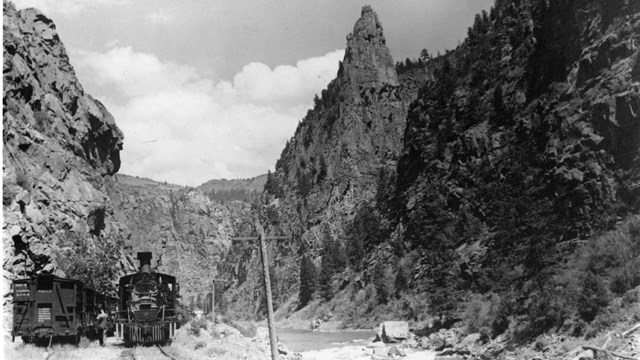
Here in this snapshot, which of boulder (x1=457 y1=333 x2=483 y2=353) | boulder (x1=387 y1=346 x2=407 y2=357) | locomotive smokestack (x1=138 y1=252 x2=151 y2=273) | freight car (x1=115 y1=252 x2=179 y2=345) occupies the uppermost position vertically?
locomotive smokestack (x1=138 y1=252 x2=151 y2=273)

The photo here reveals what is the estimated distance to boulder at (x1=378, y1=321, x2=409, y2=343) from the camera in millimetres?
54244

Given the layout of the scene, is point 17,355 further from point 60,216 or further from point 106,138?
point 106,138

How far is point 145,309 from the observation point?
34438 millimetres

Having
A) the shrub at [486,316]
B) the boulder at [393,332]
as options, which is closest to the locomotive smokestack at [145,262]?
the shrub at [486,316]

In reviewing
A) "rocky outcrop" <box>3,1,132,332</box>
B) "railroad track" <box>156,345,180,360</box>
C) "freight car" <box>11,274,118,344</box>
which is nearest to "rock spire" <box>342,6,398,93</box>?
"rocky outcrop" <box>3,1,132,332</box>

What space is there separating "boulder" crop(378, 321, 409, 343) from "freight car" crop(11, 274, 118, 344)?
1265 inches

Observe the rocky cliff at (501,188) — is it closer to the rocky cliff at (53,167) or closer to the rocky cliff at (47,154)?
the rocky cliff at (53,167)

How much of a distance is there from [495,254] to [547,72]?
2622 centimetres

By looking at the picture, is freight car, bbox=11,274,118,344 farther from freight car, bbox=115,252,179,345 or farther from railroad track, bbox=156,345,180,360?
railroad track, bbox=156,345,180,360

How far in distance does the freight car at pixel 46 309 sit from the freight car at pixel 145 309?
347 cm

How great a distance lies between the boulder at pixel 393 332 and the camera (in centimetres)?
5424

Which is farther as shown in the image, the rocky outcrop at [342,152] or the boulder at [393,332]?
the rocky outcrop at [342,152]

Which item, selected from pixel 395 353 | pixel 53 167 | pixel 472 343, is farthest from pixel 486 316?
pixel 53 167

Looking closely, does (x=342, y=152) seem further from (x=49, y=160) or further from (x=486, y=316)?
(x=486, y=316)
